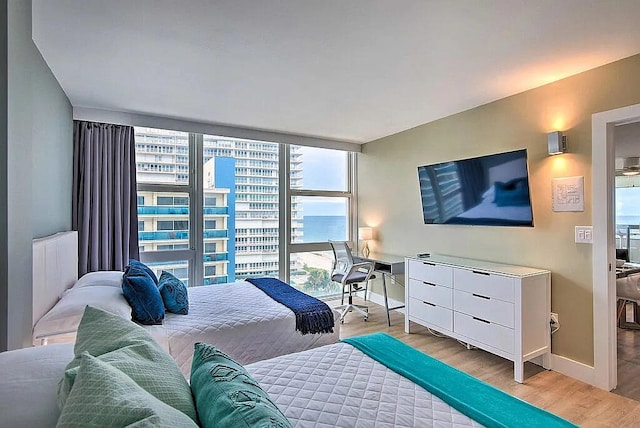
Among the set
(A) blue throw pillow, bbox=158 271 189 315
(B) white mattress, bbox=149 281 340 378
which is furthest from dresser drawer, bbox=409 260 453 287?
(A) blue throw pillow, bbox=158 271 189 315

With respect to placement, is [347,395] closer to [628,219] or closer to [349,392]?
[349,392]

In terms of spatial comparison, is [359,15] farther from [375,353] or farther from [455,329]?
[455,329]

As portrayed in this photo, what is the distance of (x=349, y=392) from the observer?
1.40 meters

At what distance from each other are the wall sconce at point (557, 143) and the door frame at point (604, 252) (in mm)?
219

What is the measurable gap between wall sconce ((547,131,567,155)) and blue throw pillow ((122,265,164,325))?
331 cm

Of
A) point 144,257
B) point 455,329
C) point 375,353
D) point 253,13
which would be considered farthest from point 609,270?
point 144,257

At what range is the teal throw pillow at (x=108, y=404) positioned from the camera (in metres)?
0.70

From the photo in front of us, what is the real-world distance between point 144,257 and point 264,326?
2305 mm

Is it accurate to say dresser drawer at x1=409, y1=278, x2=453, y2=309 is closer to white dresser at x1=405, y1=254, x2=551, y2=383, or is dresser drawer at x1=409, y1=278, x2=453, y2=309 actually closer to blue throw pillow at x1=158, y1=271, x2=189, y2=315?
white dresser at x1=405, y1=254, x2=551, y2=383

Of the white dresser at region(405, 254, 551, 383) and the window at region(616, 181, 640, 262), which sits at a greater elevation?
the window at region(616, 181, 640, 262)

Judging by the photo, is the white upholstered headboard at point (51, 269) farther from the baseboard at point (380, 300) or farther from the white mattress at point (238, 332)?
the baseboard at point (380, 300)

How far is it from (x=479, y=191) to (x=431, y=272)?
970 millimetres

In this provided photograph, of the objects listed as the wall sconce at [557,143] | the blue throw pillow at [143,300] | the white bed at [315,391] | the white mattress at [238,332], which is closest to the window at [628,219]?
the wall sconce at [557,143]

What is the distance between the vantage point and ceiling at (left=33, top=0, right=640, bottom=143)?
6.08 feet
